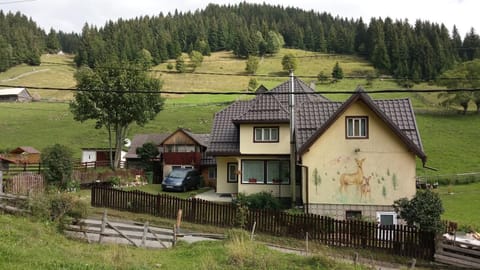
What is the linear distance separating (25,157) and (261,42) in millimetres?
118687

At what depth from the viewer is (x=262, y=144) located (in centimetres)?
2841

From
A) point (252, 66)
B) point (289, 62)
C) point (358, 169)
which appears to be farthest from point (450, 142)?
point (252, 66)

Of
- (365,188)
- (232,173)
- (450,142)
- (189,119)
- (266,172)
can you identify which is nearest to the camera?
(365,188)

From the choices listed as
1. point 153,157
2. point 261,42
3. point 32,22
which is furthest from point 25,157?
point 32,22

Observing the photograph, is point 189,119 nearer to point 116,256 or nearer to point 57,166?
point 57,166

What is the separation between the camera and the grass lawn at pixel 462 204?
2550 cm

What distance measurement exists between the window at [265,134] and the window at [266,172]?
143cm

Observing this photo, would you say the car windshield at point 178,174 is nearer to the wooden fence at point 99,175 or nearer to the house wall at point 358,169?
the wooden fence at point 99,175

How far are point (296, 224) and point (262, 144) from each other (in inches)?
352

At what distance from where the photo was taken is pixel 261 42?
156 m

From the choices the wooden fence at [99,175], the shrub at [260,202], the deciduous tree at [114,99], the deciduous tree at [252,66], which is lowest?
the shrub at [260,202]

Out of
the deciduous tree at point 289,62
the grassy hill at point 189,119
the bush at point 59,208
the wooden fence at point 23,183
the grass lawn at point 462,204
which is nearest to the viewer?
the bush at point 59,208

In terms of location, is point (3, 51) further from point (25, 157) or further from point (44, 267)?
point (44, 267)

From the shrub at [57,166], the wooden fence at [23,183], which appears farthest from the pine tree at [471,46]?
the wooden fence at [23,183]
